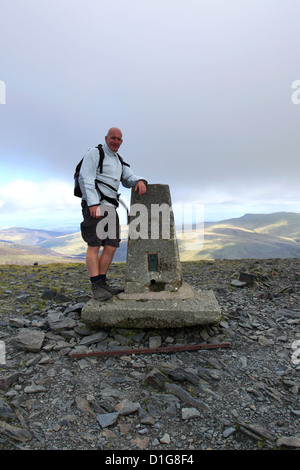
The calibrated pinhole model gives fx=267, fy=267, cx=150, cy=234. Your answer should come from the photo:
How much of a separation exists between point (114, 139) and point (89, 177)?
1196 mm

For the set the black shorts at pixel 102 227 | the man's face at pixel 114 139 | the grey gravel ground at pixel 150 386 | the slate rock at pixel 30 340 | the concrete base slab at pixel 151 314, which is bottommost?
the grey gravel ground at pixel 150 386

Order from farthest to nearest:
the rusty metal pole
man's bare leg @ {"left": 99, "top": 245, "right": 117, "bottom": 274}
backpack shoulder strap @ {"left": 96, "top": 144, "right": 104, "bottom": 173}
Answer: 1. man's bare leg @ {"left": 99, "top": 245, "right": 117, "bottom": 274}
2. backpack shoulder strap @ {"left": 96, "top": 144, "right": 104, "bottom": 173}
3. the rusty metal pole

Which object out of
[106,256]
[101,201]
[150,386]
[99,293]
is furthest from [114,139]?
[150,386]

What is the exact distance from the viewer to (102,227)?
22.7ft

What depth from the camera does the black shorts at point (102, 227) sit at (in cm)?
677

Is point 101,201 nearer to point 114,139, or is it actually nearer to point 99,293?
point 114,139

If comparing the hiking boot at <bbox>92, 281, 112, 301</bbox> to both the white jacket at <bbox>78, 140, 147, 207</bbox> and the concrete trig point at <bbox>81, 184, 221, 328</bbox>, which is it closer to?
the concrete trig point at <bbox>81, 184, 221, 328</bbox>

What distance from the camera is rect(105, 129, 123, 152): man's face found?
6738 mm

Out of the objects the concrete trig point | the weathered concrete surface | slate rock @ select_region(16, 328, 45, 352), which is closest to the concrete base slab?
the concrete trig point

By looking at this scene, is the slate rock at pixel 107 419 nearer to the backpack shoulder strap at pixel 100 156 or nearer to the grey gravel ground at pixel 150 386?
the grey gravel ground at pixel 150 386

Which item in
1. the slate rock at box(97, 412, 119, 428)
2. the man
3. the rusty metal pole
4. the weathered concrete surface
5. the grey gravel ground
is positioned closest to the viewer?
the grey gravel ground

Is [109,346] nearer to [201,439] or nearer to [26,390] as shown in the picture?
[26,390]

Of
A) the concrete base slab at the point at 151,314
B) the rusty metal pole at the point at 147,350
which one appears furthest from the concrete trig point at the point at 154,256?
the rusty metal pole at the point at 147,350
